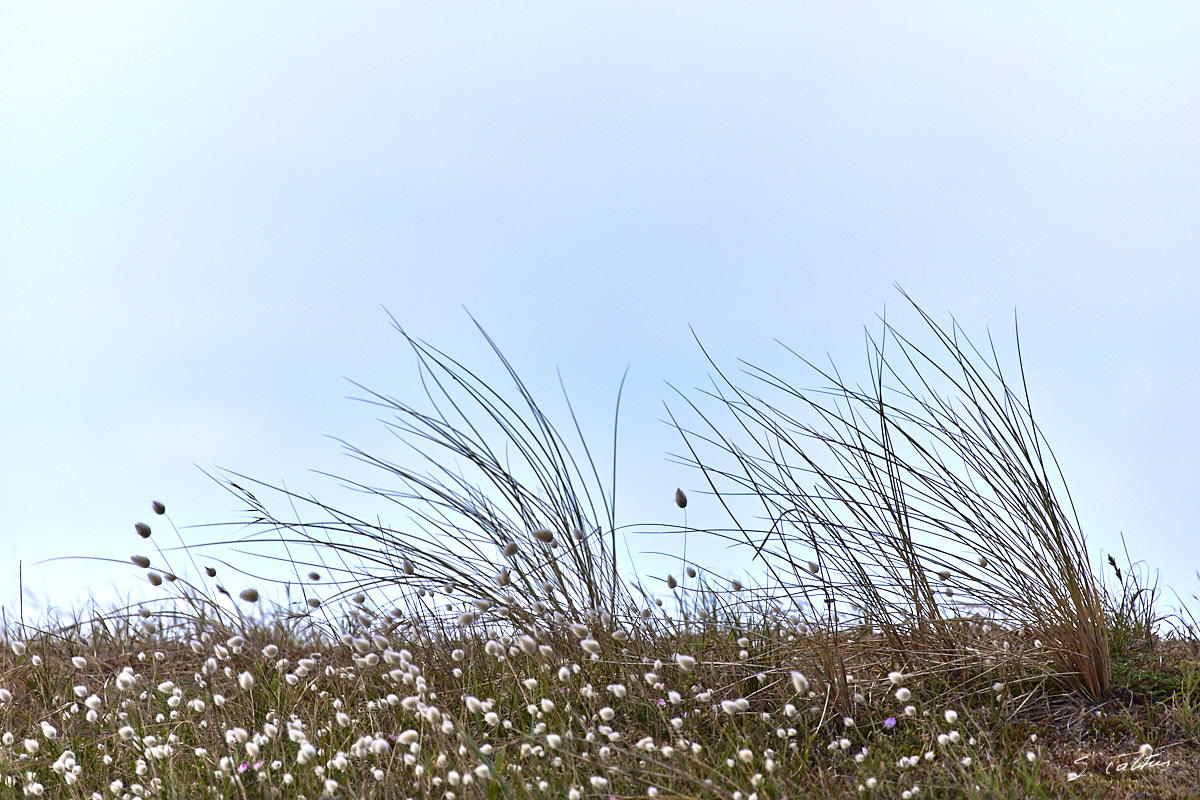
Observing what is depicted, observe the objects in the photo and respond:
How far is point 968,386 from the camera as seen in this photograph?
12.2ft

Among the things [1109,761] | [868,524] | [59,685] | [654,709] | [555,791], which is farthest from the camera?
[59,685]

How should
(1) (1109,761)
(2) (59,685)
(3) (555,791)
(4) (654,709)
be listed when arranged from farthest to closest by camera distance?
(2) (59,685), (4) (654,709), (1) (1109,761), (3) (555,791)

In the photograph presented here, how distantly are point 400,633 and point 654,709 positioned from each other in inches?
46.2

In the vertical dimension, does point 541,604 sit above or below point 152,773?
above

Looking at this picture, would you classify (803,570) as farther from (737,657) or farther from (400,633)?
(400,633)

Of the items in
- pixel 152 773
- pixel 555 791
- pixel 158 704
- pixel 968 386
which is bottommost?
pixel 555 791

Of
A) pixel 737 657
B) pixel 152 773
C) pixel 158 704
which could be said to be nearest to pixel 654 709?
pixel 737 657
